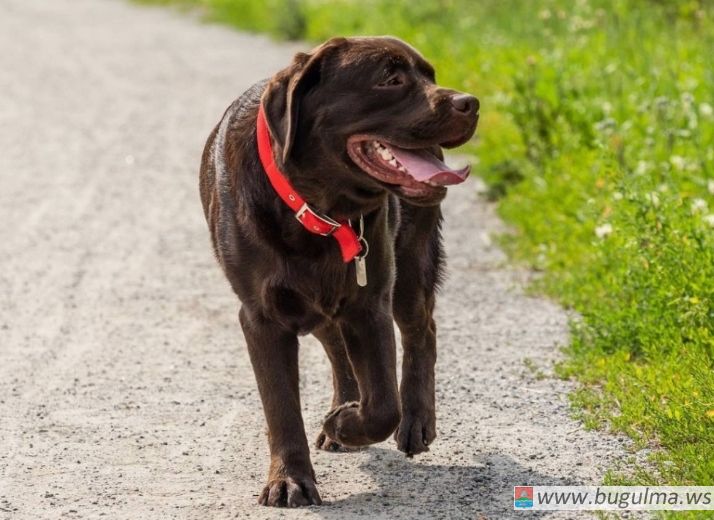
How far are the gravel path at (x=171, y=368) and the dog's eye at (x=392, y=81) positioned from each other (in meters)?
1.33

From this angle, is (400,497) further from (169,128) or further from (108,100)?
(108,100)

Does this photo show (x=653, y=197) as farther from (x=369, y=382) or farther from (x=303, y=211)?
(x=303, y=211)

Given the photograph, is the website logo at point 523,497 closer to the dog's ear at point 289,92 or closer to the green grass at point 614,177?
the green grass at point 614,177

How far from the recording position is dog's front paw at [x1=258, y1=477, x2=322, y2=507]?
4.68 meters

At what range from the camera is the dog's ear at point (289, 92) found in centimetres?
456

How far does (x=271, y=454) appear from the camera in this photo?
15.8 ft

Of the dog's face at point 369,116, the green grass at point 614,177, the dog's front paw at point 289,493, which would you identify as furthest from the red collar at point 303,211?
the green grass at point 614,177

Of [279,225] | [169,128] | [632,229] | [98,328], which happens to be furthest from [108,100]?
[279,225]

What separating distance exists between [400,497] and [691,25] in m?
8.05

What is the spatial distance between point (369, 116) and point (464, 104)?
0.30 meters

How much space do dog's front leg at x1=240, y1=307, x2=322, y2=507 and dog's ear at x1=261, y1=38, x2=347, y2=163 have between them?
61 centimetres

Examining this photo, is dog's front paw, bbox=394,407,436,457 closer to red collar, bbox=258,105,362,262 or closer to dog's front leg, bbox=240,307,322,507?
dog's front leg, bbox=240,307,322,507

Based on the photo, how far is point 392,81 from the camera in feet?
15.1

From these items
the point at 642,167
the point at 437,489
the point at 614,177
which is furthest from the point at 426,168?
the point at 642,167
